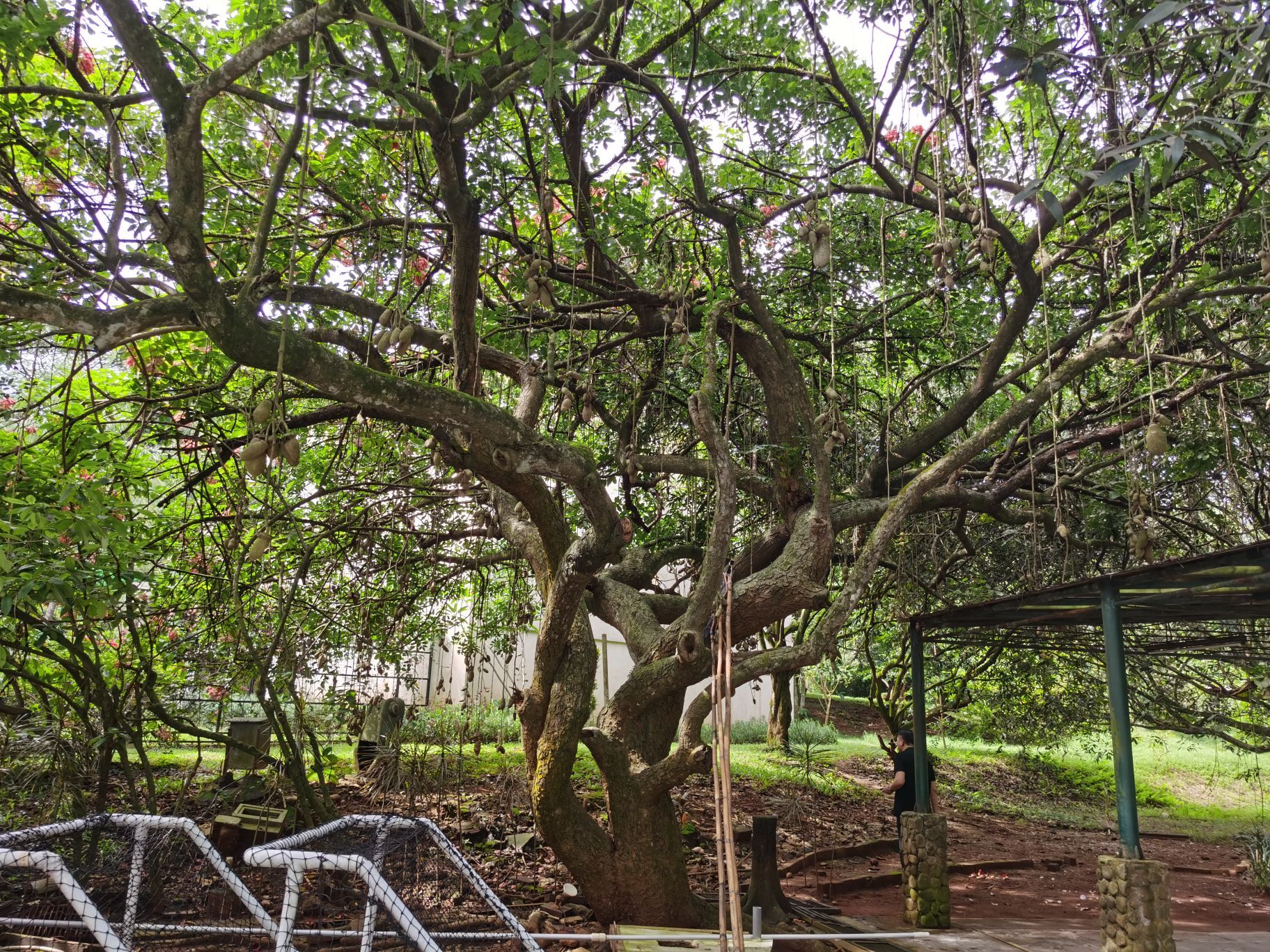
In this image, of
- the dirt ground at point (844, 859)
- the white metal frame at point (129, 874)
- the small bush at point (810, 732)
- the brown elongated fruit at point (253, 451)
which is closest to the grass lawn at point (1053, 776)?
the small bush at point (810, 732)

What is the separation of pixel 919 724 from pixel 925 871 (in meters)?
1.05

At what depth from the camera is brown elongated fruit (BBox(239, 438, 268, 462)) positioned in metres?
2.79

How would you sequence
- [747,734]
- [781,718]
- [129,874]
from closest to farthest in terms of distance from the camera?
[129,874] < [781,718] < [747,734]

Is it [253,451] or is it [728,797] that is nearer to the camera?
[728,797]

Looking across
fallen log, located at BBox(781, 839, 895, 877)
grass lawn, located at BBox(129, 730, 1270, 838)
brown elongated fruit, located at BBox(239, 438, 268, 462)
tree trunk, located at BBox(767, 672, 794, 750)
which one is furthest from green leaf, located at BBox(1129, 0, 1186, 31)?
tree trunk, located at BBox(767, 672, 794, 750)

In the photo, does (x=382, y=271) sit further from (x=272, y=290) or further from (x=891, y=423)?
(x=891, y=423)

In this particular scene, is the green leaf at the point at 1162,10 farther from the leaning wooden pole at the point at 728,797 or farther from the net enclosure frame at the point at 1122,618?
the net enclosure frame at the point at 1122,618

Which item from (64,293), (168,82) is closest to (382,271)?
(64,293)

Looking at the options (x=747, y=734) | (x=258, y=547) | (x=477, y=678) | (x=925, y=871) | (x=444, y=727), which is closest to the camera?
(x=258, y=547)

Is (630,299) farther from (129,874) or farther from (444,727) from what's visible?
(129,874)

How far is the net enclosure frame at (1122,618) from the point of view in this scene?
4.35 metres

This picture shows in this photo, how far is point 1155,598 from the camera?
5305 mm

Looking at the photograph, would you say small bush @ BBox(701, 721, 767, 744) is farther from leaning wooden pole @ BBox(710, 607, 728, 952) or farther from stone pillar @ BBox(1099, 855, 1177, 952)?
leaning wooden pole @ BBox(710, 607, 728, 952)

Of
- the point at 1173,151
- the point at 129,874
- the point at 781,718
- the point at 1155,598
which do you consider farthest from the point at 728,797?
the point at 781,718
